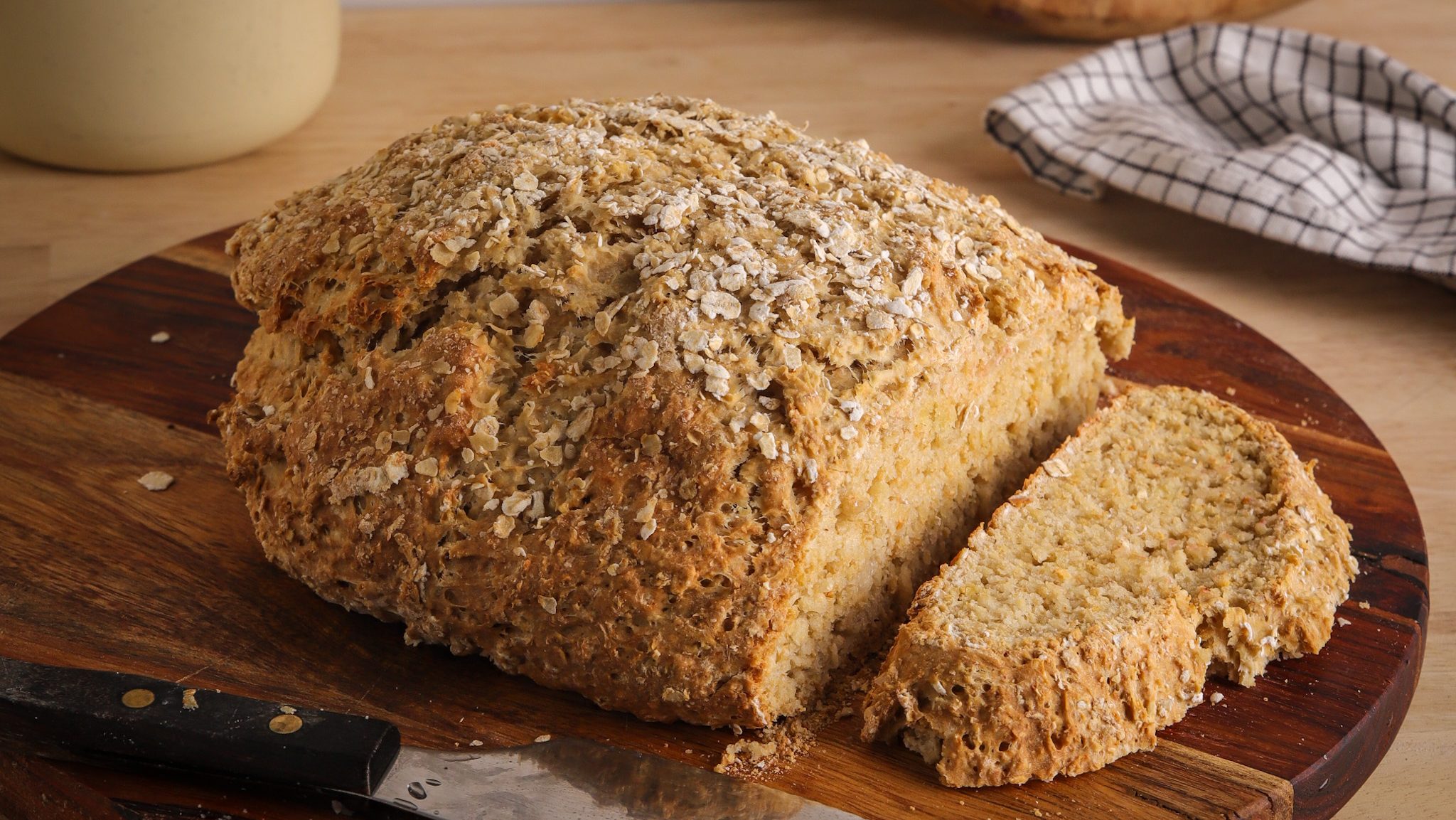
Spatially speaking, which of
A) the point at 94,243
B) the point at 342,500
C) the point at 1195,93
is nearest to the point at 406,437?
the point at 342,500

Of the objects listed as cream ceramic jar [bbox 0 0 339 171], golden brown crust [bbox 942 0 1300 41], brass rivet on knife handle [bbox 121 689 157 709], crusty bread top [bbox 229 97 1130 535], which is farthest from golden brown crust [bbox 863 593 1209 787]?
golden brown crust [bbox 942 0 1300 41]

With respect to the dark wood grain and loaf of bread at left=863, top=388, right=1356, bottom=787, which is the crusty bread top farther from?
the dark wood grain

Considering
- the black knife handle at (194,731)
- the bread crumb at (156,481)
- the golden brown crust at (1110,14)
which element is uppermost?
the golden brown crust at (1110,14)

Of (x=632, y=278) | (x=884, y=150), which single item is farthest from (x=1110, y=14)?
(x=632, y=278)

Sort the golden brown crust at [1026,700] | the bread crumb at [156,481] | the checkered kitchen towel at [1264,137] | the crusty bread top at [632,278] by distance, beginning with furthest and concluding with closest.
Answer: the checkered kitchen towel at [1264,137] < the bread crumb at [156,481] < the crusty bread top at [632,278] < the golden brown crust at [1026,700]

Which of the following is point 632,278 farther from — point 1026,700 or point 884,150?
point 884,150

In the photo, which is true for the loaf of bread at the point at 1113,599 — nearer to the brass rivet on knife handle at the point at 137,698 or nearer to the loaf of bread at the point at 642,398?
the loaf of bread at the point at 642,398

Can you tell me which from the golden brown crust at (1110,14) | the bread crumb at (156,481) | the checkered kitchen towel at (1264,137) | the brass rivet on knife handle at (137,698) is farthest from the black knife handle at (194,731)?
the golden brown crust at (1110,14)
